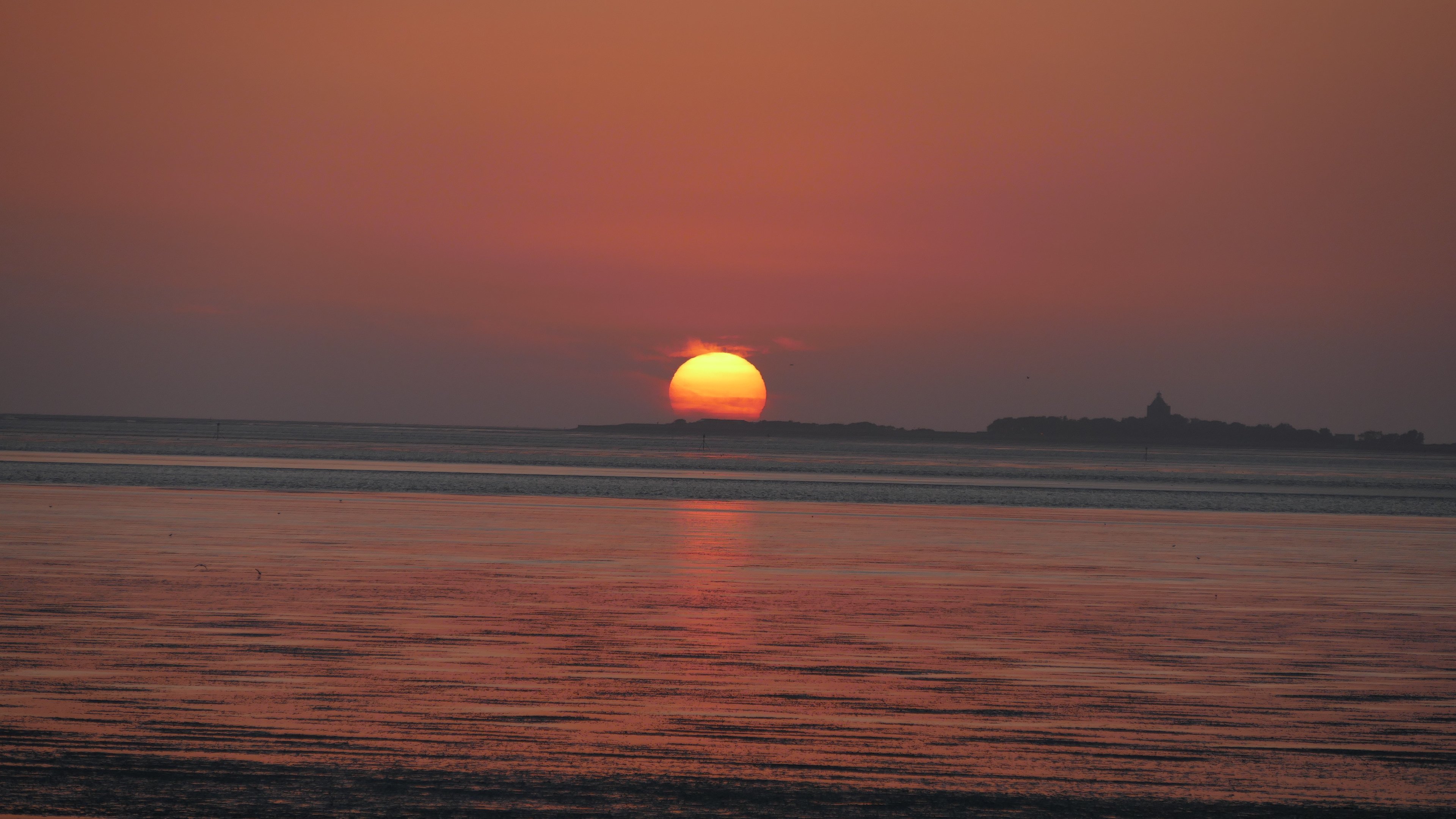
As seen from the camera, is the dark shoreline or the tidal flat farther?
the tidal flat

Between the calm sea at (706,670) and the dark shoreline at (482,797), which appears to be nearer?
the dark shoreline at (482,797)

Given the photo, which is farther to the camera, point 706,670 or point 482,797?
point 706,670

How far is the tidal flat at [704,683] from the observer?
8039 millimetres

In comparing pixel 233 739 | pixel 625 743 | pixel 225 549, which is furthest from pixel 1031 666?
pixel 225 549

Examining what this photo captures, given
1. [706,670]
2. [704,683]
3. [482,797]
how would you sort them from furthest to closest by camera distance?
1. [706,670]
2. [704,683]
3. [482,797]

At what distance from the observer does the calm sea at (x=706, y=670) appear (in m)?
8.09

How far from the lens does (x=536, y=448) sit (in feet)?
449

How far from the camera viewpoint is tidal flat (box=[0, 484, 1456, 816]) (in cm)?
804

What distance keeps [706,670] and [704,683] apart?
0.66m

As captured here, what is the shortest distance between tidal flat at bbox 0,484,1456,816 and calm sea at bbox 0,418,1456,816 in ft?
0.16

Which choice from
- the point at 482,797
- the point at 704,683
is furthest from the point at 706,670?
the point at 482,797

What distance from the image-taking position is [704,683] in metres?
11.5

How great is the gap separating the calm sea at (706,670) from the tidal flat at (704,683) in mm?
50

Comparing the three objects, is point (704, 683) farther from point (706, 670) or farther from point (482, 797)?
point (482, 797)
